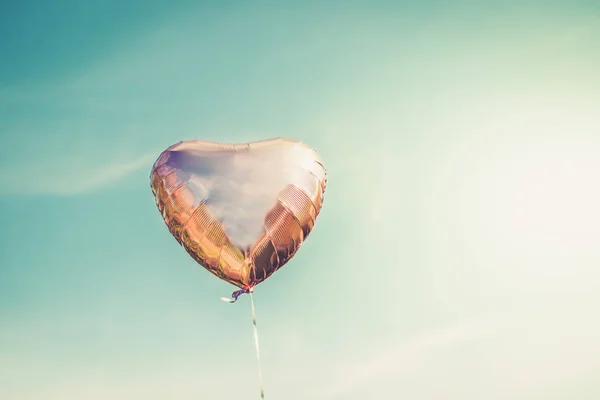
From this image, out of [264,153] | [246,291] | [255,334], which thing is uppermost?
[264,153]

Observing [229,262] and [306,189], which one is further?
[306,189]

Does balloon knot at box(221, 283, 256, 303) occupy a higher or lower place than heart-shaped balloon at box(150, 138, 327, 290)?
lower

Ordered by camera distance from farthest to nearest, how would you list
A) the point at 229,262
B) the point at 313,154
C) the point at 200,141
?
the point at 313,154 < the point at 200,141 < the point at 229,262

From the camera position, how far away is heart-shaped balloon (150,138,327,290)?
9.17m

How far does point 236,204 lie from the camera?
30.6 feet

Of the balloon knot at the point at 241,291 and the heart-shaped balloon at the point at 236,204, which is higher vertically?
the heart-shaped balloon at the point at 236,204

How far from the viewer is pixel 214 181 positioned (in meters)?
9.41

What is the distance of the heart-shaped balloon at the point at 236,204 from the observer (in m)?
9.17

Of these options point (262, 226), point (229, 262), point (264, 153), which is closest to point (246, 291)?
point (229, 262)

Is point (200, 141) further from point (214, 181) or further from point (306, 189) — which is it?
point (306, 189)

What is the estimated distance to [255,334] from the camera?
9234 mm

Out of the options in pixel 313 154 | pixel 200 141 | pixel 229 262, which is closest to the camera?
pixel 229 262

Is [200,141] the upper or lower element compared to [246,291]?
upper

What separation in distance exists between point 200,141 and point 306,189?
8.31ft
